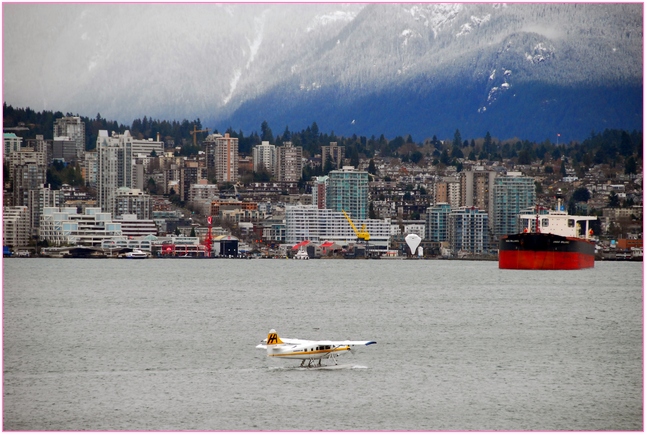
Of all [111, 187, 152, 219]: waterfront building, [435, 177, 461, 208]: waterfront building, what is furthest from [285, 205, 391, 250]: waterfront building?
[435, 177, 461, 208]: waterfront building

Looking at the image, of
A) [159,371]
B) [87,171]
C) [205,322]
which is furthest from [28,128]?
[159,371]

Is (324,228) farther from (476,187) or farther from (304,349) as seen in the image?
(304,349)

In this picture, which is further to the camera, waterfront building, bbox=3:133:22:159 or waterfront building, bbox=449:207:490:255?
waterfront building, bbox=3:133:22:159

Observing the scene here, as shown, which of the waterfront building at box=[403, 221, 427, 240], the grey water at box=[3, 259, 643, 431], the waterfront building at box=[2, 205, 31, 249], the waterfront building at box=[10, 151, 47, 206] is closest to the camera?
the grey water at box=[3, 259, 643, 431]

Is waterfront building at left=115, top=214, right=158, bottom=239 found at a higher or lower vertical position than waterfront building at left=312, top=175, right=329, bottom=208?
lower

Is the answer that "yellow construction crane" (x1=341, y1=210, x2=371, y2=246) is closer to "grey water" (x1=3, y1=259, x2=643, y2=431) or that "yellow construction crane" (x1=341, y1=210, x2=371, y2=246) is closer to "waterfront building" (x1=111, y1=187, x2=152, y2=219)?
"waterfront building" (x1=111, y1=187, x2=152, y2=219)

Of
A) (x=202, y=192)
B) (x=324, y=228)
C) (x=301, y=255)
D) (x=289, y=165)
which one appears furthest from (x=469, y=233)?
(x=289, y=165)

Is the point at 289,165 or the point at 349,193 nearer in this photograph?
the point at 349,193

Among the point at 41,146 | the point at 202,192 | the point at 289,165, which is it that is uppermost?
the point at 41,146

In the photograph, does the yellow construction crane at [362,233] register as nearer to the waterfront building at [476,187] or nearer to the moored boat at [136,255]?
the waterfront building at [476,187]
